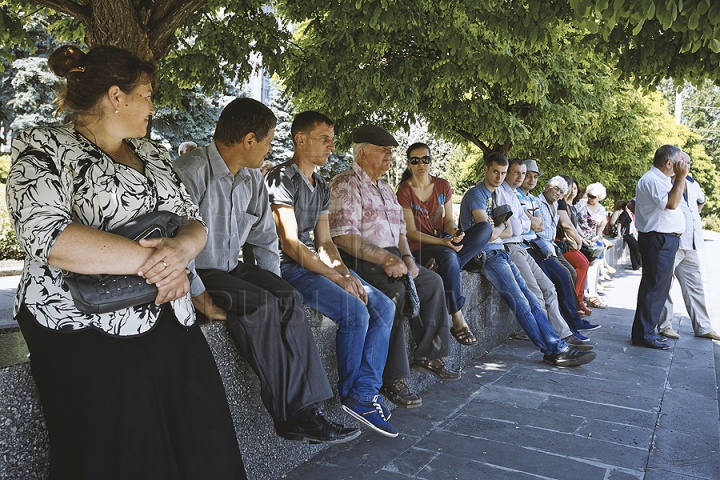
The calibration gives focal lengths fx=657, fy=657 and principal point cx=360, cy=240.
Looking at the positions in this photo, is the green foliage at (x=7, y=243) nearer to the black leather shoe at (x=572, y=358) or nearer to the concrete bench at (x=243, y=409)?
the concrete bench at (x=243, y=409)

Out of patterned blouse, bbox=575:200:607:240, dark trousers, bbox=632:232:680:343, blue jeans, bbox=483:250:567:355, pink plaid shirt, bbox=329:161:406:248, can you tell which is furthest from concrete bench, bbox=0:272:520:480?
patterned blouse, bbox=575:200:607:240

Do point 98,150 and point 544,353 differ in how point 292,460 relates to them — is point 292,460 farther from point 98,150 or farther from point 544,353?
point 544,353

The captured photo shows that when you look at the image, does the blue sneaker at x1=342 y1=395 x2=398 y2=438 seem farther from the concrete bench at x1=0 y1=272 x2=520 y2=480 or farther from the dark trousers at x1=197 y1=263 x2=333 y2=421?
the dark trousers at x1=197 y1=263 x2=333 y2=421

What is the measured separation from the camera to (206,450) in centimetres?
255

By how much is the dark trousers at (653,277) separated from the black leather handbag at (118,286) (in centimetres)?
643

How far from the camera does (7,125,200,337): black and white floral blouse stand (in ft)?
7.47

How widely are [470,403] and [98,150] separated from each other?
3687mm

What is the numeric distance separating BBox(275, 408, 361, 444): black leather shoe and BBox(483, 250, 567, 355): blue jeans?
357 cm

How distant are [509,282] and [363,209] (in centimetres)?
210

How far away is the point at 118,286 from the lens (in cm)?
235

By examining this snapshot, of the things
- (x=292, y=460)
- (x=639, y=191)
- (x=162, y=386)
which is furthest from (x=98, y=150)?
(x=639, y=191)

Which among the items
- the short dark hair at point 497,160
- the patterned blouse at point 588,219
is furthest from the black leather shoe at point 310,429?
the patterned blouse at point 588,219

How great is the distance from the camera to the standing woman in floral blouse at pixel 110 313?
2.28m

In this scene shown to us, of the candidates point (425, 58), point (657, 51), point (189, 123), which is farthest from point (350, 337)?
point (189, 123)
